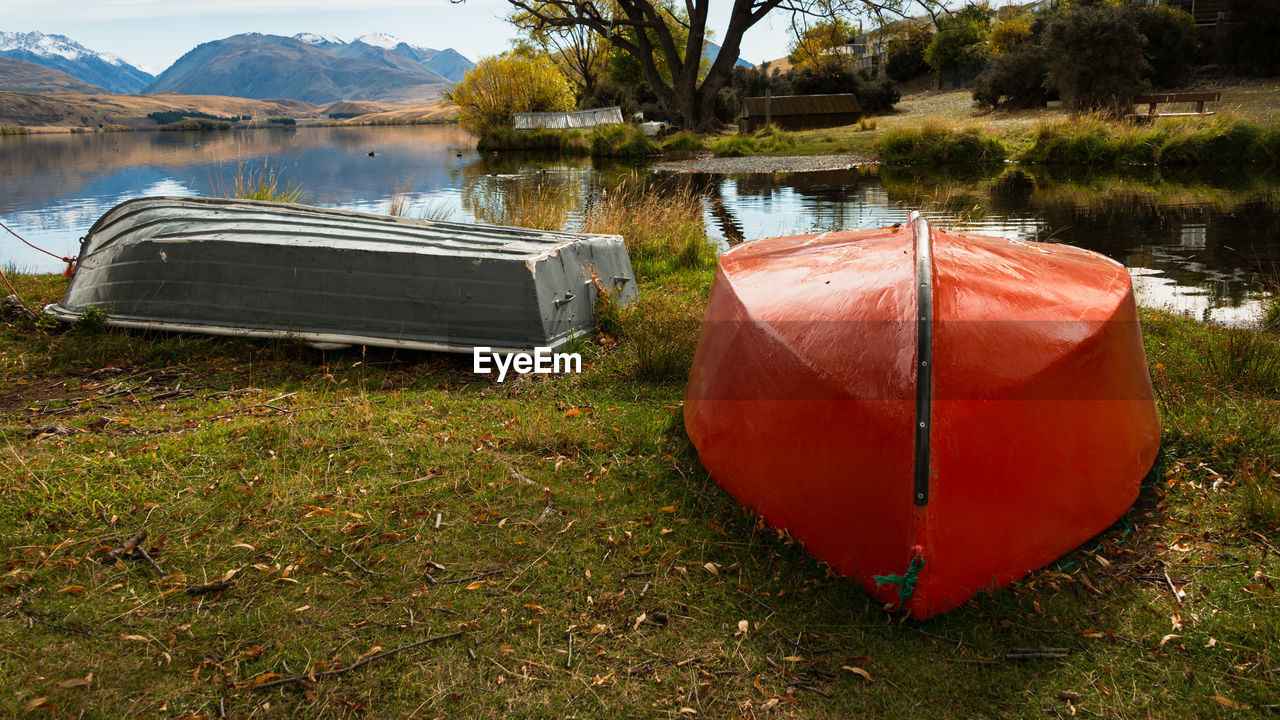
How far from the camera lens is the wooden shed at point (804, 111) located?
110 feet

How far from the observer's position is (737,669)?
107 inches

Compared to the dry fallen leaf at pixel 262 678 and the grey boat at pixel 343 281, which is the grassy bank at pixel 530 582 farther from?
the grey boat at pixel 343 281

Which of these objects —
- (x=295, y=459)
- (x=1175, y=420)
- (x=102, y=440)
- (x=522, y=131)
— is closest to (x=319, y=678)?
(x=295, y=459)

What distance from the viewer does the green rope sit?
2.76 metres

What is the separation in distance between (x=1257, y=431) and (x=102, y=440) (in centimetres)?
577

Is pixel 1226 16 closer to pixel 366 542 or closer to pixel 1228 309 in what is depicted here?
pixel 1228 309

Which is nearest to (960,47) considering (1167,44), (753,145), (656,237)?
(1167,44)

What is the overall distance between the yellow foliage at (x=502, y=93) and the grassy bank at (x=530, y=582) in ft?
115

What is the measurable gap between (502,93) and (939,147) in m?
23.2

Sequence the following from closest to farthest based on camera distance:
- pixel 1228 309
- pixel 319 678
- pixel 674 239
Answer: pixel 319 678 → pixel 1228 309 → pixel 674 239

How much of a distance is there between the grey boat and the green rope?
323cm

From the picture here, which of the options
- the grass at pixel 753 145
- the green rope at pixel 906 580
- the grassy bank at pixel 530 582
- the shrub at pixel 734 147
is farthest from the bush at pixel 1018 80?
the green rope at pixel 906 580

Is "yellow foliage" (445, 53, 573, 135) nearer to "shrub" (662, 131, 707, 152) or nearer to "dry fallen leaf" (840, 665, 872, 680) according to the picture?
"shrub" (662, 131, 707, 152)

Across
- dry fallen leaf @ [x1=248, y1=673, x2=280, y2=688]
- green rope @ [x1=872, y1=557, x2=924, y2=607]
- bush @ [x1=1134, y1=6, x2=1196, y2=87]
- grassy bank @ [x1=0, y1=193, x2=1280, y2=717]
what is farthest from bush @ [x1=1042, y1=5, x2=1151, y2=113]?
dry fallen leaf @ [x1=248, y1=673, x2=280, y2=688]
